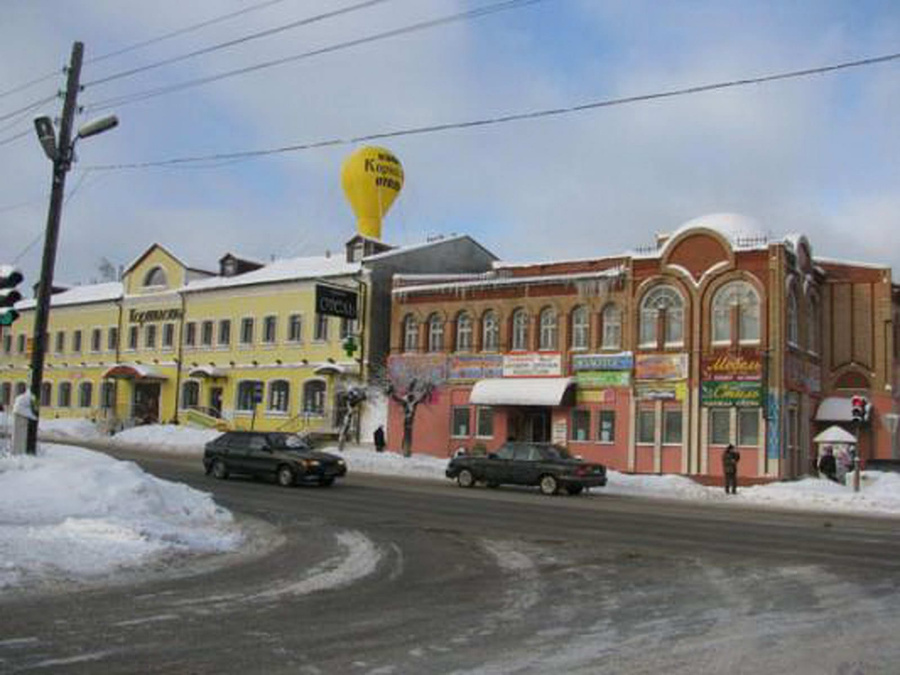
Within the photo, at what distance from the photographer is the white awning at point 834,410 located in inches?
1601

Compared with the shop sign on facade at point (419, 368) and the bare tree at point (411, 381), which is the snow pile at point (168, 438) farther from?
the shop sign on facade at point (419, 368)

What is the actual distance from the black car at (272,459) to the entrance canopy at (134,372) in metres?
27.7

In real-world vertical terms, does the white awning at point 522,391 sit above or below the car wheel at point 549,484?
above

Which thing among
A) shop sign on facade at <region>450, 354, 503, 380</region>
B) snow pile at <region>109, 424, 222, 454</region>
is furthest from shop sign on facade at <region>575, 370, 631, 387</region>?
snow pile at <region>109, 424, 222, 454</region>

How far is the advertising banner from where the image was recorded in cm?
3619

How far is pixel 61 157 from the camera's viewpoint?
19578 mm

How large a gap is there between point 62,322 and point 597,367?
39.1 meters

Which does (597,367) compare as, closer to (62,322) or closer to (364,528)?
(364,528)

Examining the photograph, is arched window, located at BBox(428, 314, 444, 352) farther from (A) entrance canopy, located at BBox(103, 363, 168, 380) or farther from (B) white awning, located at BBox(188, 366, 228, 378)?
(A) entrance canopy, located at BBox(103, 363, 168, 380)

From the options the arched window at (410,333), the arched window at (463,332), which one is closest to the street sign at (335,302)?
the arched window at (410,333)

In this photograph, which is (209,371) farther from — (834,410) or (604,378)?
A: (834,410)

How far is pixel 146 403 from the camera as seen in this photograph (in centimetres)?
5703

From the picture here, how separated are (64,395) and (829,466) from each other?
4698 cm

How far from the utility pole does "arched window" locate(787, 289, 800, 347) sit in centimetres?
2738
